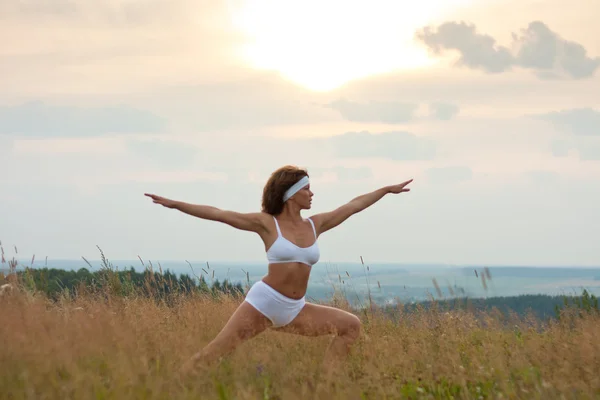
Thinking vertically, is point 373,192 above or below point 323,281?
above

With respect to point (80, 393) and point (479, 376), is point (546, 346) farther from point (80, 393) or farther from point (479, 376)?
point (80, 393)

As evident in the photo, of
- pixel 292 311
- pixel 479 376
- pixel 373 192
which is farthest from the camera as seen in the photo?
pixel 373 192

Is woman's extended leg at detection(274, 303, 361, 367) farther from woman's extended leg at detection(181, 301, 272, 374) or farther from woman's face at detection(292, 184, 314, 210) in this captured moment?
woman's face at detection(292, 184, 314, 210)

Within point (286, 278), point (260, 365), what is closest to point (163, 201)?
point (286, 278)

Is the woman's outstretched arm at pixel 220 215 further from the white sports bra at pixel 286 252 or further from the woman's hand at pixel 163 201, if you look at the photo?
the white sports bra at pixel 286 252

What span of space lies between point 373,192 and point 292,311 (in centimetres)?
194

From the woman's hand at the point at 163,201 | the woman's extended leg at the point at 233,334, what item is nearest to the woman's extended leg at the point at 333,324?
the woman's extended leg at the point at 233,334

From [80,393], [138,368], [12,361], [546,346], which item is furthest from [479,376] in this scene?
[12,361]

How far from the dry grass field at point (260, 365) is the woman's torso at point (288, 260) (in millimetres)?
658

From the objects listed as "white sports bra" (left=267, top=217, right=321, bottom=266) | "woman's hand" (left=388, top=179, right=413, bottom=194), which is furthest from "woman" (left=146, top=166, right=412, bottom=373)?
"woman's hand" (left=388, top=179, right=413, bottom=194)

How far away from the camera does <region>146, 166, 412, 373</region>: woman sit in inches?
292

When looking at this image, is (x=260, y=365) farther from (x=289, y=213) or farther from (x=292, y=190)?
(x=292, y=190)

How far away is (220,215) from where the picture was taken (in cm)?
754

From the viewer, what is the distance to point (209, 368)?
6.66m
